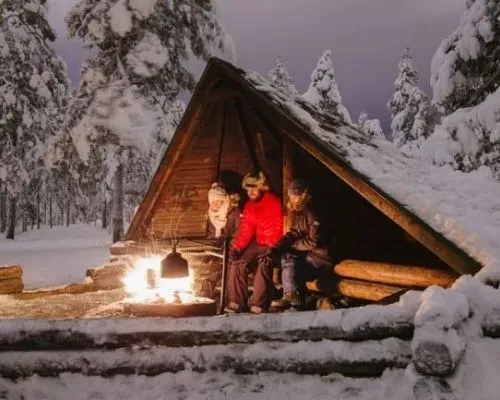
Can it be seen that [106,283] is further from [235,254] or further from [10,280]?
[235,254]

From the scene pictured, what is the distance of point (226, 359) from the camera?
345cm

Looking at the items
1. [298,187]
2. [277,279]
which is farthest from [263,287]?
[298,187]

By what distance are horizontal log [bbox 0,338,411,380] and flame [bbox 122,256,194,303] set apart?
3445mm

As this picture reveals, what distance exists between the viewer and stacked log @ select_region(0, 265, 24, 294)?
1073 centimetres

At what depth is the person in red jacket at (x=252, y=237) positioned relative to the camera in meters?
7.25

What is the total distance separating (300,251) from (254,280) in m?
0.86

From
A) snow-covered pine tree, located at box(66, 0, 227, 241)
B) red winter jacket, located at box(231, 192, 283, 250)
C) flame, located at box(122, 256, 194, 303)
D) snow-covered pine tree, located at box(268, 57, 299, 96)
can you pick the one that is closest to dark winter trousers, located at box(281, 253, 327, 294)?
red winter jacket, located at box(231, 192, 283, 250)

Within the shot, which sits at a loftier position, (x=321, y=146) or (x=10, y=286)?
(x=321, y=146)

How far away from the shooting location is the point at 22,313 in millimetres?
7879

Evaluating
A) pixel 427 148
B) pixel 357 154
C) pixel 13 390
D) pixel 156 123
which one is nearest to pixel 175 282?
pixel 357 154

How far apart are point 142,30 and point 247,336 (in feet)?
55.5

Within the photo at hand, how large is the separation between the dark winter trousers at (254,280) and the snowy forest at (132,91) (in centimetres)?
276

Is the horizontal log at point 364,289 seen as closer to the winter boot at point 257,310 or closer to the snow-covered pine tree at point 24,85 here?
the winter boot at point 257,310

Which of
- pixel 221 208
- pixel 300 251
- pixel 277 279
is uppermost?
pixel 221 208
